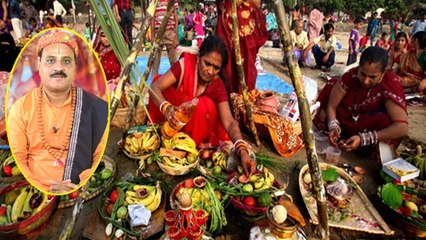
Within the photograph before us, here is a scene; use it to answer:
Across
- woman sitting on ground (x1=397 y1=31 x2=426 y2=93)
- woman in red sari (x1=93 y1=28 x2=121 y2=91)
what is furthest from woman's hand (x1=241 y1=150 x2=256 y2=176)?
woman sitting on ground (x1=397 y1=31 x2=426 y2=93)

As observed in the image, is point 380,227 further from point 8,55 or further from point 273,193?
point 8,55

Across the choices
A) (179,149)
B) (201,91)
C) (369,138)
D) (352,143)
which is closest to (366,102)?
(369,138)

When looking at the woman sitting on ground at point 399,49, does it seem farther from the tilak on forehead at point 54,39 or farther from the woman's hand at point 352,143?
the tilak on forehead at point 54,39

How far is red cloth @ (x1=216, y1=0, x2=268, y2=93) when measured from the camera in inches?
142

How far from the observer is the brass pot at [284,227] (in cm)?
159

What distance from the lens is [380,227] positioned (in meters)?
2.16

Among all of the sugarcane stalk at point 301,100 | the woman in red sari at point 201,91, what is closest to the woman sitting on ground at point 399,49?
the woman in red sari at point 201,91

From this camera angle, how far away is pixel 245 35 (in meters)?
3.71

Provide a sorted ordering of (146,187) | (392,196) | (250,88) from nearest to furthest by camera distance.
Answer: (146,187) → (392,196) → (250,88)

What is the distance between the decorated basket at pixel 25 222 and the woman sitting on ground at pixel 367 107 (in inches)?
106

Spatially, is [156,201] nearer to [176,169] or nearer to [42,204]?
[176,169]

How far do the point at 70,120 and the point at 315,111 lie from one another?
2.72m

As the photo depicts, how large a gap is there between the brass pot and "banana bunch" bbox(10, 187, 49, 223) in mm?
1621

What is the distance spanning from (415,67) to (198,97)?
4.50 meters
